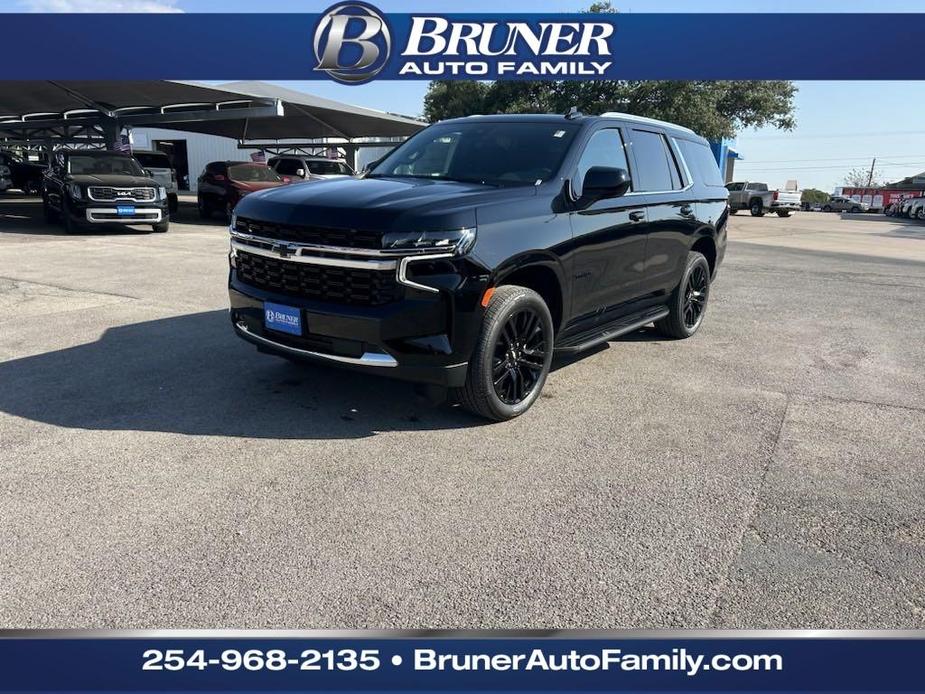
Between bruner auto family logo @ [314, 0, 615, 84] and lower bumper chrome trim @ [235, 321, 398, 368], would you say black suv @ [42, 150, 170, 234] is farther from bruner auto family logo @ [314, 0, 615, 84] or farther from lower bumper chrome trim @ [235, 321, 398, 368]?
lower bumper chrome trim @ [235, 321, 398, 368]

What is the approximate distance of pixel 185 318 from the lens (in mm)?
7195

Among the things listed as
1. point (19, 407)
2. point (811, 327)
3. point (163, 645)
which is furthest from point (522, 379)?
point (811, 327)

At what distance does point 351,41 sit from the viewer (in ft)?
34.4

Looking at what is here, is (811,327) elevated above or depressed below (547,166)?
below

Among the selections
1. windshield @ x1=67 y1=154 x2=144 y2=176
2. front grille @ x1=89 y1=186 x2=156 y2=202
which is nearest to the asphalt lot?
front grille @ x1=89 y1=186 x2=156 y2=202

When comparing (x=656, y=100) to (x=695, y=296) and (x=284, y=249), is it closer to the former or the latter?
(x=695, y=296)

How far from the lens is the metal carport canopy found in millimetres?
21844

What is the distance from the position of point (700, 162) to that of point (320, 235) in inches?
172

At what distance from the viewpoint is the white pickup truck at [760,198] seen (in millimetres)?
36219

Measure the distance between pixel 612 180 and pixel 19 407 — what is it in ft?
13.5

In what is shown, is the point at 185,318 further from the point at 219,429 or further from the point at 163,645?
the point at 163,645

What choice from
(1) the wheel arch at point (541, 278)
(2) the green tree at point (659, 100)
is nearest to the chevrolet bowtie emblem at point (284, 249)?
(1) the wheel arch at point (541, 278)

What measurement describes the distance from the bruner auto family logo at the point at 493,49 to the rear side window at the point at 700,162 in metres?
2.69

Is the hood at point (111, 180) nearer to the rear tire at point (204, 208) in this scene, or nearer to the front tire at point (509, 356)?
A: the rear tire at point (204, 208)
